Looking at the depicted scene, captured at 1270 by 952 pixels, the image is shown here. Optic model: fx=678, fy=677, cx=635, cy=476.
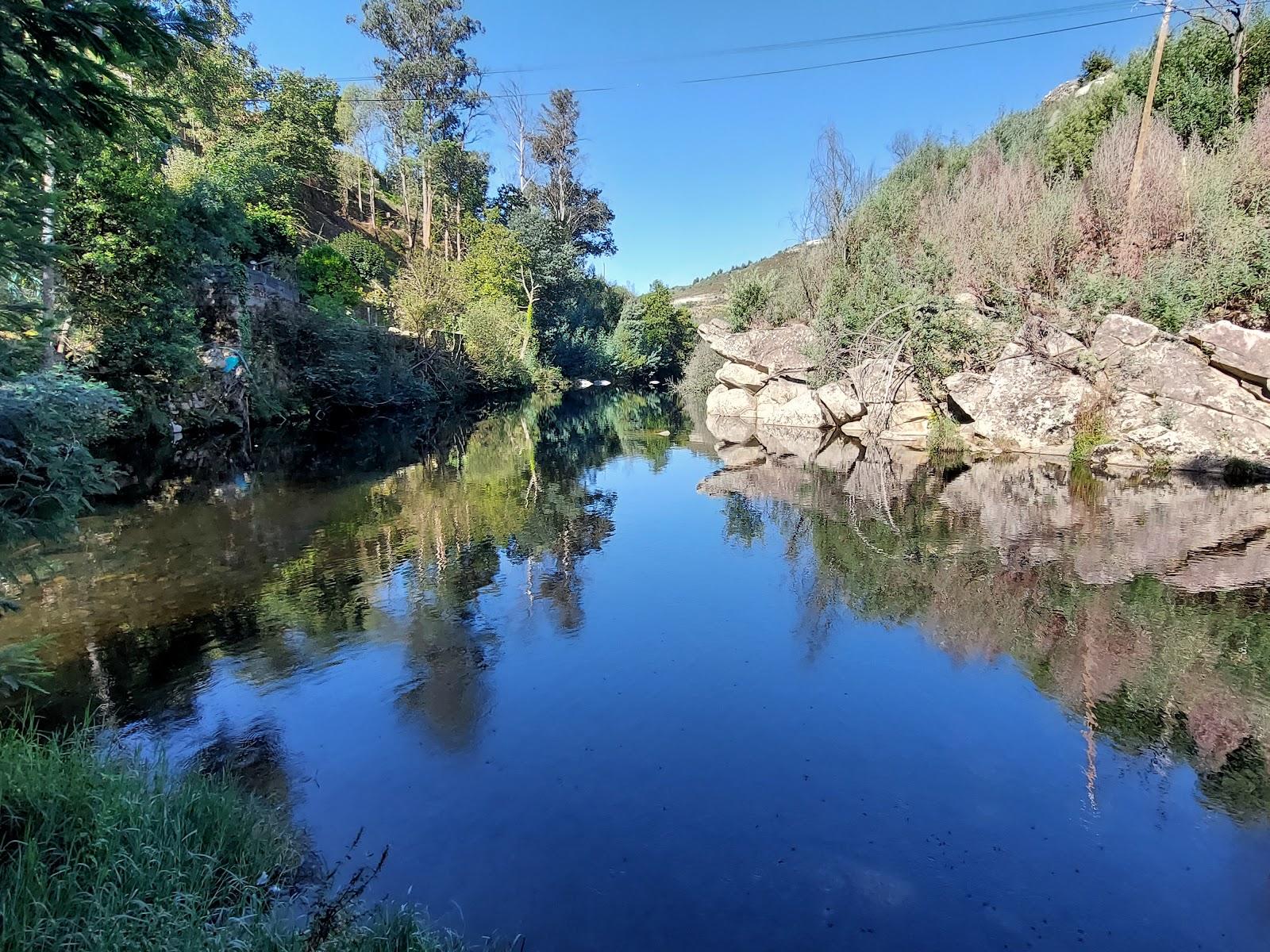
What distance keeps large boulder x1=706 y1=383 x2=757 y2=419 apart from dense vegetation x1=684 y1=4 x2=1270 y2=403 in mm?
3703

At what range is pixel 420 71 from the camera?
35.6m

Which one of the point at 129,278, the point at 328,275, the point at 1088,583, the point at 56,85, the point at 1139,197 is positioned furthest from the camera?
the point at 328,275

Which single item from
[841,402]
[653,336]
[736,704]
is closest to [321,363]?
[841,402]

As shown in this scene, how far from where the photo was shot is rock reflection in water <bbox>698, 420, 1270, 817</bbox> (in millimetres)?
4562

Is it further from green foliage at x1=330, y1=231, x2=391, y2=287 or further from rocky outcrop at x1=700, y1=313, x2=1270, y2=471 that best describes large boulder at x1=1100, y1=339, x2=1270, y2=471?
green foliage at x1=330, y1=231, x2=391, y2=287

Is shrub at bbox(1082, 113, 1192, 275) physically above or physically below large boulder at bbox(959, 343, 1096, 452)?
above

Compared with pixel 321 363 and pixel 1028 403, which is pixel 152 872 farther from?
pixel 321 363

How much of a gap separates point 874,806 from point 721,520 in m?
6.79

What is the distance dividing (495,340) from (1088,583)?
28.6 m

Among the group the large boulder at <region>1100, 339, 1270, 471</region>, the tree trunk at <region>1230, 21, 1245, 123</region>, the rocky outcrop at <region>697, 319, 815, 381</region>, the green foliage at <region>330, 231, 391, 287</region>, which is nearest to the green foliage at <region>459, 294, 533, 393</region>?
the green foliage at <region>330, 231, 391, 287</region>

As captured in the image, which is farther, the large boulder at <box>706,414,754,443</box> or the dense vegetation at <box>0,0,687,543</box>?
the large boulder at <box>706,414,754,443</box>

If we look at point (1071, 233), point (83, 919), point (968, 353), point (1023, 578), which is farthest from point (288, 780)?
point (1071, 233)

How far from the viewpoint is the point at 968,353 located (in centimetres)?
1686

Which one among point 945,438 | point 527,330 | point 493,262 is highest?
point 493,262
